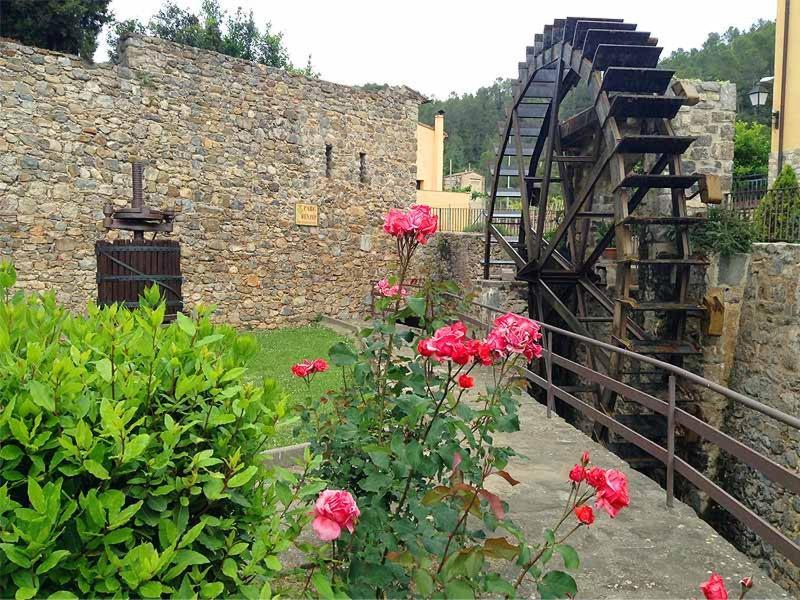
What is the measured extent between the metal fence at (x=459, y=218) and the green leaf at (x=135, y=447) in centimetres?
1916

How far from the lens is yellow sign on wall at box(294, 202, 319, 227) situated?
40.2ft

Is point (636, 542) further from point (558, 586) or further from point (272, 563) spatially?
point (272, 563)

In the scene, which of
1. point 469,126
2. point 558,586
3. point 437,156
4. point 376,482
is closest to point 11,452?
point 376,482

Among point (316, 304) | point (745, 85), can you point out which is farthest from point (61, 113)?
point (745, 85)

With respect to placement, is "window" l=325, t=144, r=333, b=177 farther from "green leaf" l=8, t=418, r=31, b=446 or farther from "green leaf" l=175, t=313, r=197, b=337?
"green leaf" l=8, t=418, r=31, b=446

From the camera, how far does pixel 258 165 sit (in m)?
11.5

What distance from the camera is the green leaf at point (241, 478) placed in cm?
156

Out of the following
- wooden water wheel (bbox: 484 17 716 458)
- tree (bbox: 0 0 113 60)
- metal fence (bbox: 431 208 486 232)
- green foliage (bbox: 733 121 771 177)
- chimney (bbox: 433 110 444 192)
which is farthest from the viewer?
chimney (bbox: 433 110 444 192)

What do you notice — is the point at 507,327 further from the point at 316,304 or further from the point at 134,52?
the point at 316,304

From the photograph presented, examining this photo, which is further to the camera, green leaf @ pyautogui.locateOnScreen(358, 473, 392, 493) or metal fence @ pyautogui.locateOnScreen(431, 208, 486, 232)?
metal fence @ pyautogui.locateOnScreen(431, 208, 486, 232)

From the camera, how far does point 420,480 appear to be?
7.74 ft

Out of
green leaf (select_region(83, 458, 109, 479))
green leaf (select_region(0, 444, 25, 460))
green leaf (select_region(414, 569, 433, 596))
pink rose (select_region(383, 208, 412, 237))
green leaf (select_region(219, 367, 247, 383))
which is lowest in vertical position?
green leaf (select_region(414, 569, 433, 596))

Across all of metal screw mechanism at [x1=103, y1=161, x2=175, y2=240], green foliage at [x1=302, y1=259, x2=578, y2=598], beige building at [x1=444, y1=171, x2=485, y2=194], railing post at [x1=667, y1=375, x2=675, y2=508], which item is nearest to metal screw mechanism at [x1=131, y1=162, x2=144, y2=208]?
metal screw mechanism at [x1=103, y1=161, x2=175, y2=240]

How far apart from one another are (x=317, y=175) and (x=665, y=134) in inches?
264
